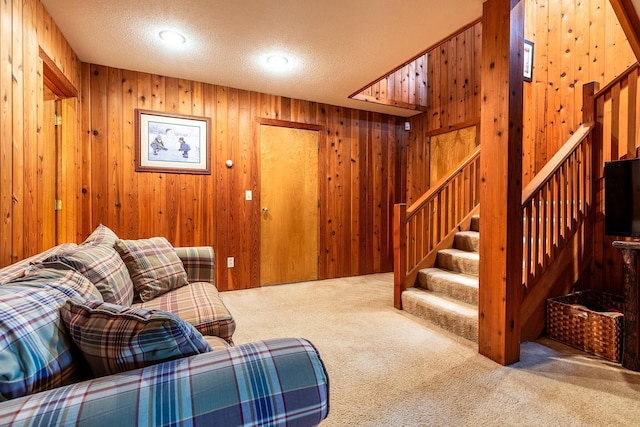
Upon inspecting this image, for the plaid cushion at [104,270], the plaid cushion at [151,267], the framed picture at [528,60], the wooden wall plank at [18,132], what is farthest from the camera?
the framed picture at [528,60]

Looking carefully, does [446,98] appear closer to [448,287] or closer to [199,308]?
[448,287]

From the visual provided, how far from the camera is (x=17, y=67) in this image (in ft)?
5.83

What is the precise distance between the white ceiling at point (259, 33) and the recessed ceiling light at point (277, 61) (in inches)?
2.6

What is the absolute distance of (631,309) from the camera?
1.89m

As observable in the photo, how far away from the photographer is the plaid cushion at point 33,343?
67 centimetres

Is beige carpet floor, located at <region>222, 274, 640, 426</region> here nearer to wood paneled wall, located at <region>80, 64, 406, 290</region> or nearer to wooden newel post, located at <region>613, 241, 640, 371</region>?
wooden newel post, located at <region>613, 241, 640, 371</region>

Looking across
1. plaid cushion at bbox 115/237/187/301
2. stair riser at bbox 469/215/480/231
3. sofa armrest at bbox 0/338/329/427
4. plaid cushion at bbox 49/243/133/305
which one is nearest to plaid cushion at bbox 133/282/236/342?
plaid cushion at bbox 115/237/187/301

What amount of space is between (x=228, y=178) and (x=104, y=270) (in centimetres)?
228

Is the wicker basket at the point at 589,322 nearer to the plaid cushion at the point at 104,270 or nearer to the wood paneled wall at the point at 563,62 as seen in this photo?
the wood paneled wall at the point at 563,62

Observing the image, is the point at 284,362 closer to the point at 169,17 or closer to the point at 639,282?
the point at 639,282

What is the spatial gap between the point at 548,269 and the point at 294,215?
106 inches

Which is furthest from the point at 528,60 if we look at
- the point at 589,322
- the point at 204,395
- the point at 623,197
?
the point at 204,395

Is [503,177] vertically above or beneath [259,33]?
beneath

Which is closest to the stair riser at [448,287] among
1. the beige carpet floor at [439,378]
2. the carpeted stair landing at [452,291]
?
the carpeted stair landing at [452,291]
